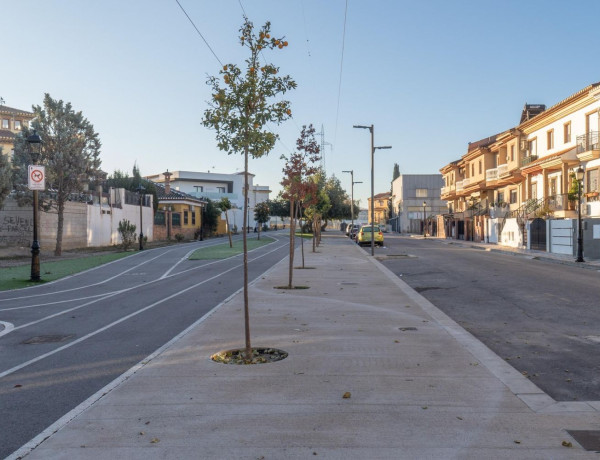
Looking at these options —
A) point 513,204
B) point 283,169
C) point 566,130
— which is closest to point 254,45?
point 283,169

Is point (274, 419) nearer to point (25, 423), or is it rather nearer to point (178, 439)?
point (178, 439)

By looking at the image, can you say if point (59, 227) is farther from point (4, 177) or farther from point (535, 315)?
point (535, 315)

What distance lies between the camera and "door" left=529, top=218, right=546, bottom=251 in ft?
113

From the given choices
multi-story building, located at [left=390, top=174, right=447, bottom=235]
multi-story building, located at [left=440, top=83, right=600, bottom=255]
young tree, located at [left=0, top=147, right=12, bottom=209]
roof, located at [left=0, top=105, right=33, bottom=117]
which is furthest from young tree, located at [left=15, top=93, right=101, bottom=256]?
multi-story building, located at [left=390, top=174, right=447, bottom=235]

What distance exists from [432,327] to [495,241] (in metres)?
41.0

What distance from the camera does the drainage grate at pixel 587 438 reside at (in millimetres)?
4082

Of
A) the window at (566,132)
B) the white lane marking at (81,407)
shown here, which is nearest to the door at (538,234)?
the window at (566,132)

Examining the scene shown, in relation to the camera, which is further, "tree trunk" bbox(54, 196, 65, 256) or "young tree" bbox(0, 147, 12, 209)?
"tree trunk" bbox(54, 196, 65, 256)

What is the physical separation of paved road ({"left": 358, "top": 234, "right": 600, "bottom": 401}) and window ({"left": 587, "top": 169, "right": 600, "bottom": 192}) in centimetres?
1365

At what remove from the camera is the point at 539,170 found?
126ft

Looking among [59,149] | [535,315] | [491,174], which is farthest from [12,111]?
[535,315]

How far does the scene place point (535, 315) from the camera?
10.7 meters

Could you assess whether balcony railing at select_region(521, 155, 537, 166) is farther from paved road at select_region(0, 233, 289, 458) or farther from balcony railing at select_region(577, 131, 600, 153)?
paved road at select_region(0, 233, 289, 458)

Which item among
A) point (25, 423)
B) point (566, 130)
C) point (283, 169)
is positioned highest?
point (566, 130)
